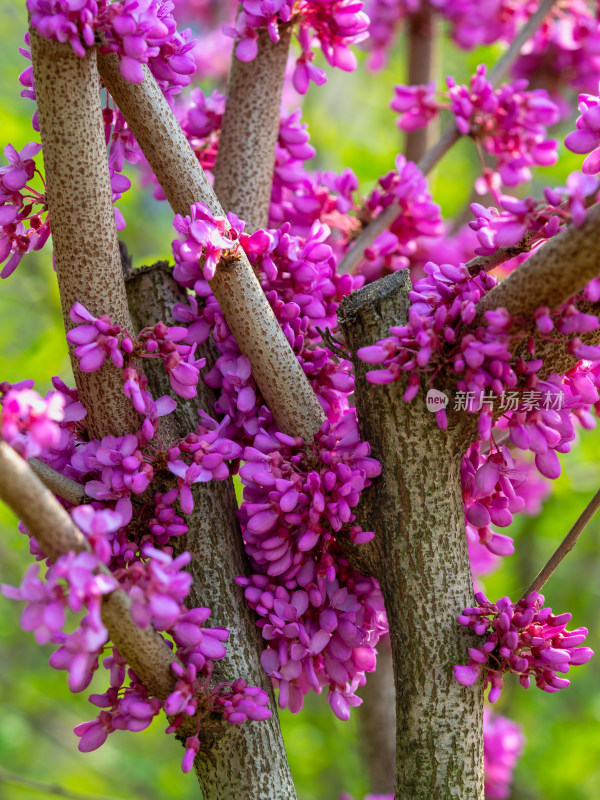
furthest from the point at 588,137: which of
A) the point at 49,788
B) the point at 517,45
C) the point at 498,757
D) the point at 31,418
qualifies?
the point at 498,757

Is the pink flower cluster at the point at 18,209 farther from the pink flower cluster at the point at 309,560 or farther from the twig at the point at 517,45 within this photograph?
the twig at the point at 517,45

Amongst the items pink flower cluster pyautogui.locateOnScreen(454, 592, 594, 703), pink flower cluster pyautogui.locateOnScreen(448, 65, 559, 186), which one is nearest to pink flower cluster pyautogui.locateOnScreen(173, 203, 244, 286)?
pink flower cluster pyautogui.locateOnScreen(454, 592, 594, 703)

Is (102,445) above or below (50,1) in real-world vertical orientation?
below

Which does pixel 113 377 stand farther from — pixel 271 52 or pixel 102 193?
pixel 271 52

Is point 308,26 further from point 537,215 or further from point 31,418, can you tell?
point 31,418

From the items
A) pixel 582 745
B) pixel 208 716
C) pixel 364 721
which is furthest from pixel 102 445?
pixel 582 745

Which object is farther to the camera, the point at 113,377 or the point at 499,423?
the point at 499,423
